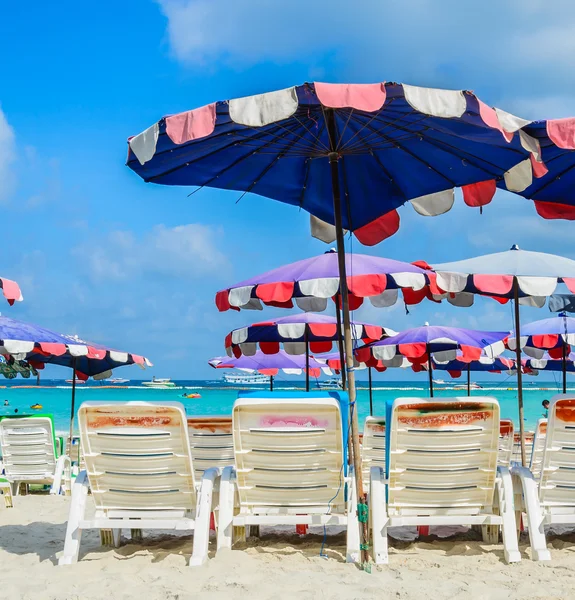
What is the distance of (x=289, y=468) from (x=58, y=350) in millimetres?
4973

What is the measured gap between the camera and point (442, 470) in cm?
370

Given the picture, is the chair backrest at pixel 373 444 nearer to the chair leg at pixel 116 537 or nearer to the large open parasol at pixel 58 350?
the chair leg at pixel 116 537

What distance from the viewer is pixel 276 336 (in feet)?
26.5

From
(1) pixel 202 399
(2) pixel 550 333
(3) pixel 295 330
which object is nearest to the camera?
(3) pixel 295 330

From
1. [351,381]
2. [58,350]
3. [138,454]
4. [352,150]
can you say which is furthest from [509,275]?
[58,350]

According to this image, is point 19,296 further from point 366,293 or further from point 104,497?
point 366,293

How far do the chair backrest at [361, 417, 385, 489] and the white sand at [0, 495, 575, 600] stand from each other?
1404 millimetres

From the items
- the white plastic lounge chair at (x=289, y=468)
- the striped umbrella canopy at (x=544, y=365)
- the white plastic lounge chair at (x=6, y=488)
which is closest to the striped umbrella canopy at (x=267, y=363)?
the striped umbrella canopy at (x=544, y=365)

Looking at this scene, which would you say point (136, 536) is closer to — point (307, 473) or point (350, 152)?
point (307, 473)

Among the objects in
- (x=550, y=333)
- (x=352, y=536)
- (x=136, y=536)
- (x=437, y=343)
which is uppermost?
(x=550, y=333)

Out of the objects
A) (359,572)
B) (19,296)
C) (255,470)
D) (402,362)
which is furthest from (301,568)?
(402,362)

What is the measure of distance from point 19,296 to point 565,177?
431cm

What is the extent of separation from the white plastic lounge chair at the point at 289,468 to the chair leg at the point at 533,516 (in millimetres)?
946

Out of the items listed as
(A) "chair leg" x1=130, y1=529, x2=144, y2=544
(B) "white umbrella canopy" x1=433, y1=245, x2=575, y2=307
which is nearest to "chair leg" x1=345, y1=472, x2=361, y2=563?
(A) "chair leg" x1=130, y1=529, x2=144, y2=544
